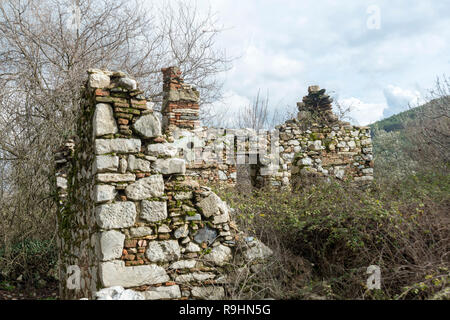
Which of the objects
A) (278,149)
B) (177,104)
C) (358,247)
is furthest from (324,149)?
(358,247)

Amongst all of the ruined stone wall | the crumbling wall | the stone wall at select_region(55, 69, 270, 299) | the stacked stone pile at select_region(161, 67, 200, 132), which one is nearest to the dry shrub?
the stone wall at select_region(55, 69, 270, 299)

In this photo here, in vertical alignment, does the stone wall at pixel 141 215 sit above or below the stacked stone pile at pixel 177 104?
below

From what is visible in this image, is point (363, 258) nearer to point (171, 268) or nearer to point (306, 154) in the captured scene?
point (171, 268)

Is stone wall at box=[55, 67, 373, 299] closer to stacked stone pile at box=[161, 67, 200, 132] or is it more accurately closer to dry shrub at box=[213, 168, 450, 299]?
dry shrub at box=[213, 168, 450, 299]

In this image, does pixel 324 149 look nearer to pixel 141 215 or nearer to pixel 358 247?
pixel 358 247

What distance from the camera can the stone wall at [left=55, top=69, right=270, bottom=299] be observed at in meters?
4.10

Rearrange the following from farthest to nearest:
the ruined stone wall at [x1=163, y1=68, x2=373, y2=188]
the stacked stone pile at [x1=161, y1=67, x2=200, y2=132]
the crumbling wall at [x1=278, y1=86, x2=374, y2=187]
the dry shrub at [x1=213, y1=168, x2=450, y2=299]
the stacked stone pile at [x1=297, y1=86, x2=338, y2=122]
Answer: the stacked stone pile at [x1=297, y1=86, x2=338, y2=122] → the crumbling wall at [x1=278, y1=86, x2=374, y2=187] → the ruined stone wall at [x1=163, y1=68, x2=373, y2=188] → the stacked stone pile at [x1=161, y1=67, x2=200, y2=132] → the dry shrub at [x1=213, y1=168, x2=450, y2=299]

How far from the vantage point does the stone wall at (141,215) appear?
410cm

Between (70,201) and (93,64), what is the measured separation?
4419 millimetres

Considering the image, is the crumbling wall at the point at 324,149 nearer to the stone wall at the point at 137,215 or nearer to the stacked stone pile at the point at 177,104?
the stacked stone pile at the point at 177,104

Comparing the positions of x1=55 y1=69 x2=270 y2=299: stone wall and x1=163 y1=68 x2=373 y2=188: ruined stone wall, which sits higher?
x1=163 y1=68 x2=373 y2=188: ruined stone wall

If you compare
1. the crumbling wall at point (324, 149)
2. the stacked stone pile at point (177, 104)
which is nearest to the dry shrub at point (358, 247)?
the stacked stone pile at point (177, 104)

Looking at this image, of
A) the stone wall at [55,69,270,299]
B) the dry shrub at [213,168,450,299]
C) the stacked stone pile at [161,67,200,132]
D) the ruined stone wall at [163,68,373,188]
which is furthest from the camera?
the ruined stone wall at [163,68,373,188]

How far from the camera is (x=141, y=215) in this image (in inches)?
167
